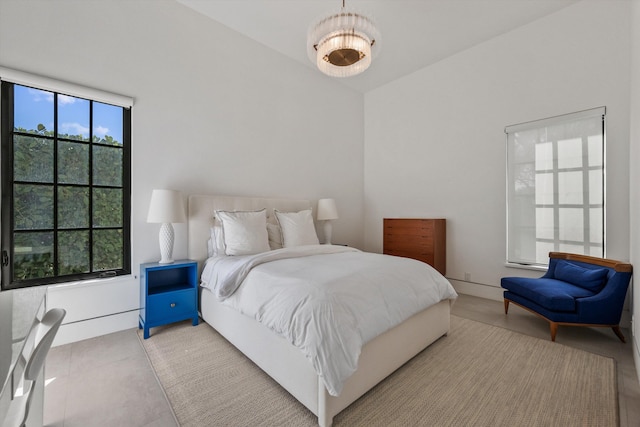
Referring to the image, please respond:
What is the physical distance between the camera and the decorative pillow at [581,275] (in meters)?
2.40

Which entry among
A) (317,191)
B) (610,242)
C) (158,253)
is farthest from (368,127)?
(158,253)

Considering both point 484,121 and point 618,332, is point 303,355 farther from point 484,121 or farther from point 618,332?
point 484,121

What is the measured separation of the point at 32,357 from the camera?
69cm

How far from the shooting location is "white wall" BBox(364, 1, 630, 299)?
8.77 feet

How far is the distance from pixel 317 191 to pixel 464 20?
279 cm

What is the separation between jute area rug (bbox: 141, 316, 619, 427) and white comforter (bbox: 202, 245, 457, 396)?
0.41 meters

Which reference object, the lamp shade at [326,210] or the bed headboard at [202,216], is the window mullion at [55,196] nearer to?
the bed headboard at [202,216]

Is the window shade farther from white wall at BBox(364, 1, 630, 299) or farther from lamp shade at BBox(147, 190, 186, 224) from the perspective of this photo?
white wall at BBox(364, 1, 630, 299)

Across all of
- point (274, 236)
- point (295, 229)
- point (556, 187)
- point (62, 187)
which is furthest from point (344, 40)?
point (556, 187)

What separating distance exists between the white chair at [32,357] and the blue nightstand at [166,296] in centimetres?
150

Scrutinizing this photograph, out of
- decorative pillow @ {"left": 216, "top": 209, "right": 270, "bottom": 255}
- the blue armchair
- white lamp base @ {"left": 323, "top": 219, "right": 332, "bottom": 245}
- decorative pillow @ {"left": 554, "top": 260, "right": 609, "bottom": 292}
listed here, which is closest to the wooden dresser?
white lamp base @ {"left": 323, "top": 219, "right": 332, "bottom": 245}

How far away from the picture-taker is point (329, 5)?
9.34ft

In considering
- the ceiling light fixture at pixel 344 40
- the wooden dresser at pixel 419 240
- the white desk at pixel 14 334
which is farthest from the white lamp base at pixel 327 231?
the white desk at pixel 14 334

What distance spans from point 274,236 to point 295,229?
0.27 m
